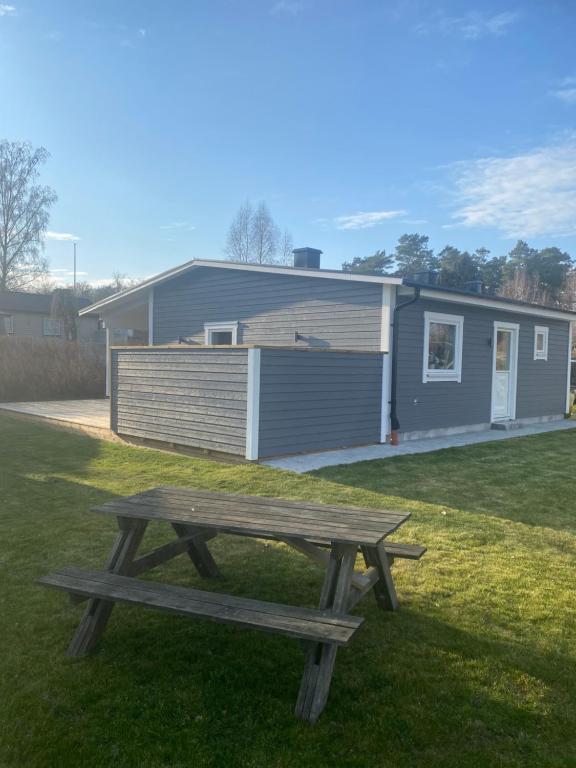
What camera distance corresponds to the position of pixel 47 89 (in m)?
15.2

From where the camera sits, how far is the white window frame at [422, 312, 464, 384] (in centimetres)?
1033

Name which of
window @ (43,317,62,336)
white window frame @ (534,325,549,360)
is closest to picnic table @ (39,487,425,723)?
white window frame @ (534,325,549,360)

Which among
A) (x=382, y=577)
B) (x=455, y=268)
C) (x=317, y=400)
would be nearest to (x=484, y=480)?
(x=317, y=400)

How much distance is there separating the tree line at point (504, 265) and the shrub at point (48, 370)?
1051 inches

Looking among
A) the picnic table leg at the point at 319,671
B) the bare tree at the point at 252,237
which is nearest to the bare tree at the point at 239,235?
the bare tree at the point at 252,237

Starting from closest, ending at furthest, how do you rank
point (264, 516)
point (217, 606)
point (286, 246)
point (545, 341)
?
point (217, 606) < point (264, 516) < point (545, 341) < point (286, 246)

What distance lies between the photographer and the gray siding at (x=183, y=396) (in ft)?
26.1

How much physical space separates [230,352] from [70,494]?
2.89 m

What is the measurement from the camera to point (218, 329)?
12367 mm

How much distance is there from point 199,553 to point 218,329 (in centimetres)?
895

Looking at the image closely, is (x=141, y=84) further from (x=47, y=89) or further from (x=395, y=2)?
(x=395, y=2)

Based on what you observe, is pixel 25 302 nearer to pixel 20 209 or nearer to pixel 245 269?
pixel 20 209

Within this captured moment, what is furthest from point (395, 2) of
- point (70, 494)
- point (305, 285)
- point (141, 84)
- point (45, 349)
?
point (45, 349)

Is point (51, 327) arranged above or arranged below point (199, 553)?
above
